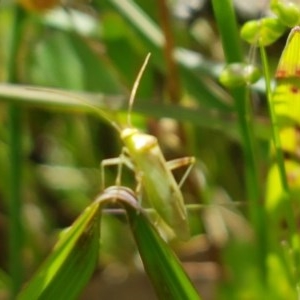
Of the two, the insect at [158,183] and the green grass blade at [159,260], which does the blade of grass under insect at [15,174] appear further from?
the green grass blade at [159,260]

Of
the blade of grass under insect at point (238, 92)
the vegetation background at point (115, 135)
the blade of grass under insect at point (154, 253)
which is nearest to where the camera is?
the blade of grass under insect at point (154, 253)

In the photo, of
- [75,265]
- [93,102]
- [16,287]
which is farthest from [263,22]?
[16,287]

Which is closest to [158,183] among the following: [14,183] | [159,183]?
[159,183]

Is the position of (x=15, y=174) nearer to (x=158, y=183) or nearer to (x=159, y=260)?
(x=158, y=183)

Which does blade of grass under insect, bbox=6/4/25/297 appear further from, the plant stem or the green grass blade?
the green grass blade

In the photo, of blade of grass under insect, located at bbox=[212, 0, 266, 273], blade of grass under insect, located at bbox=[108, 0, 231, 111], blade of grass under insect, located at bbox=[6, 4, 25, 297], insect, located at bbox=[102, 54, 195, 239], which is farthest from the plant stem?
blade of grass under insect, located at bbox=[212, 0, 266, 273]

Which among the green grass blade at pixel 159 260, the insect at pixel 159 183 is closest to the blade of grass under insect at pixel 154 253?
the green grass blade at pixel 159 260
